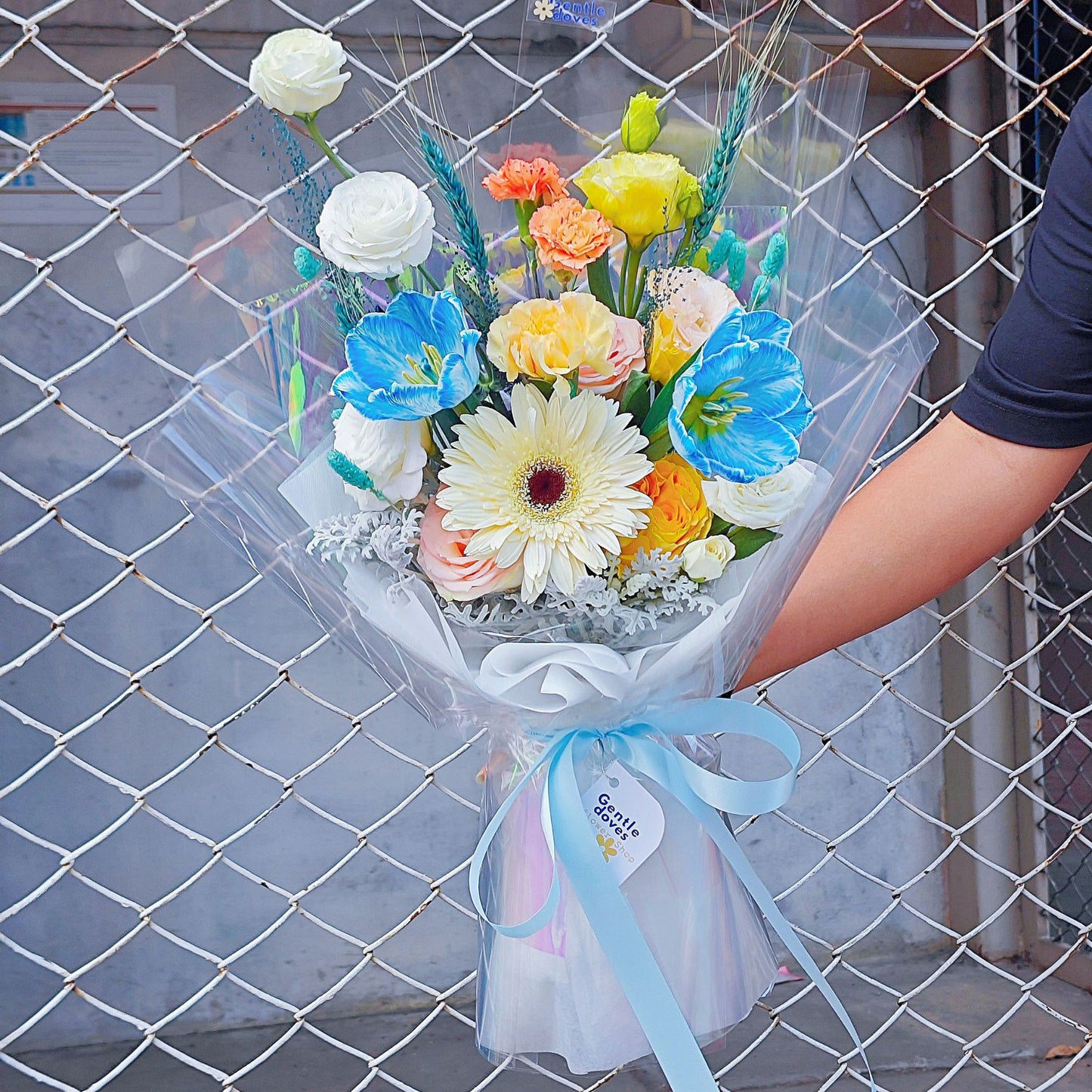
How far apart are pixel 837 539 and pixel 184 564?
48.3 inches

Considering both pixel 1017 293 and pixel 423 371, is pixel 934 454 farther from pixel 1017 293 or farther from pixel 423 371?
pixel 423 371

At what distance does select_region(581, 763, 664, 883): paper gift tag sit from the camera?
70cm

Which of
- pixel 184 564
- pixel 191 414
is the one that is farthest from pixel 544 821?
pixel 184 564

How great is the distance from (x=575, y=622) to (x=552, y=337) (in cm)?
16

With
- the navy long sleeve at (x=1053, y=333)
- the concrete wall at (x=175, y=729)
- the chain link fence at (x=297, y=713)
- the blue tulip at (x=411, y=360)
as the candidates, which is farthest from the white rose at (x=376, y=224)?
the concrete wall at (x=175, y=729)

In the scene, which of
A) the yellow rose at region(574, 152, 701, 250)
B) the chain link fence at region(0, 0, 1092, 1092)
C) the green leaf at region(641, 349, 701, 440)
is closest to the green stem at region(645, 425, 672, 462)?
the green leaf at region(641, 349, 701, 440)

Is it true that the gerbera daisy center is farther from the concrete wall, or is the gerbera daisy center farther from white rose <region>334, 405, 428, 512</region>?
the concrete wall

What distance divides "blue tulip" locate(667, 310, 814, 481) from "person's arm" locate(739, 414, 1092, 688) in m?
0.27

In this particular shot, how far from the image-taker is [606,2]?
2.23 feet

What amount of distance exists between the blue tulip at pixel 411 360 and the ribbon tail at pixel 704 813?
10.1 inches

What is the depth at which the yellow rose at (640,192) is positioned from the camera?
587 mm

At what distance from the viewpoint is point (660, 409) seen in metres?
0.61

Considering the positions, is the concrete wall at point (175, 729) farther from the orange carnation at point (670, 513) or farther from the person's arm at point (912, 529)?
the orange carnation at point (670, 513)

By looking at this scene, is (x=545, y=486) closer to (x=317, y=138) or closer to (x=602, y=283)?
(x=602, y=283)
